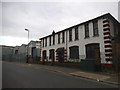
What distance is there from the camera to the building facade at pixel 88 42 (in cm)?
1512

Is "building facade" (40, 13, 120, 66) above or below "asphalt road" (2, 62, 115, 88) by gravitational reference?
above

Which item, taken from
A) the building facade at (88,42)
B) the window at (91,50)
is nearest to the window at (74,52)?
the building facade at (88,42)

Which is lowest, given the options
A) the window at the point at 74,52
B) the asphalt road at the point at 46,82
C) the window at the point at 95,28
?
the asphalt road at the point at 46,82

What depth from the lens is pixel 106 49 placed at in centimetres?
1504

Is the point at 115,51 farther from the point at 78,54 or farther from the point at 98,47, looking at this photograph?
the point at 78,54

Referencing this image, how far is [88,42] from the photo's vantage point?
57.5ft

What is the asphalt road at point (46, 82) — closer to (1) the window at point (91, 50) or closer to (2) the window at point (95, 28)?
(1) the window at point (91, 50)

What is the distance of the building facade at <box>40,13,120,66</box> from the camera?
49.6 feet

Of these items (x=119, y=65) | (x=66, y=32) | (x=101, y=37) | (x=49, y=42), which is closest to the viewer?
(x=119, y=65)

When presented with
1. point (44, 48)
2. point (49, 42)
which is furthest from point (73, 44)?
point (44, 48)

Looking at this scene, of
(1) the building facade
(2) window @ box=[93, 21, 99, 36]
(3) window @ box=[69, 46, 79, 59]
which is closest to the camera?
(1) the building facade

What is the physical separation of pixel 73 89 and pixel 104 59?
951cm

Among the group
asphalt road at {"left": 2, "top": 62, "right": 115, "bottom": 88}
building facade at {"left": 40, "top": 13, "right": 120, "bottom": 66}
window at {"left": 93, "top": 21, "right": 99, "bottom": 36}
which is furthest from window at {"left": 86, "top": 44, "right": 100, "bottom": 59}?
asphalt road at {"left": 2, "top": 62, "right": 115, "bottom": 88}

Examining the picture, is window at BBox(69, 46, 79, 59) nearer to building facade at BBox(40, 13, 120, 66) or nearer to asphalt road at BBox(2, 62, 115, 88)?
building facade at BBox(40, 13, 120, 66)
